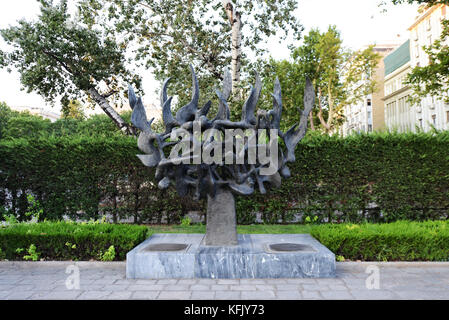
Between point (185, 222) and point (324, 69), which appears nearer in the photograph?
point (185, 222)

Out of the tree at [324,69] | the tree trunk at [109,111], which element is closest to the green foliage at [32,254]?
the tree trunk at [109,111]

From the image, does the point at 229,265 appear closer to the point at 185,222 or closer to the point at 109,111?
the point at 185,222

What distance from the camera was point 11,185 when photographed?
11648 millimetres

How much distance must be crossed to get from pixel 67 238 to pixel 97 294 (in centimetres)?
243

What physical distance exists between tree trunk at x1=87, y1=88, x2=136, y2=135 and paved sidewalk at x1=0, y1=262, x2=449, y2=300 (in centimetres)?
→ 1052

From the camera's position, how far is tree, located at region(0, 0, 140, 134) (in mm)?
15680

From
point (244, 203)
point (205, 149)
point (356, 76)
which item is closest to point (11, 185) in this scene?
point (244, 203)

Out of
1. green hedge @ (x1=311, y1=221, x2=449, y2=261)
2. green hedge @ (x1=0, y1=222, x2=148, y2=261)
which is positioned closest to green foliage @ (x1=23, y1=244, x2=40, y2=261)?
green hedge @ (x1=0, y1=222, x2=148, y2=261)

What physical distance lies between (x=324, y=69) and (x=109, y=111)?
2107 centimetres

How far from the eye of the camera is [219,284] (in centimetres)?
577

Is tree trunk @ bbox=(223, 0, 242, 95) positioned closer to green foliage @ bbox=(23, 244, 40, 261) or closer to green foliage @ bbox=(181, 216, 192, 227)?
green foliage @ bbox=(181, 216, 192, 227)

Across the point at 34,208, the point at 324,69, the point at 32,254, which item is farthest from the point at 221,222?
the point at 324,69
